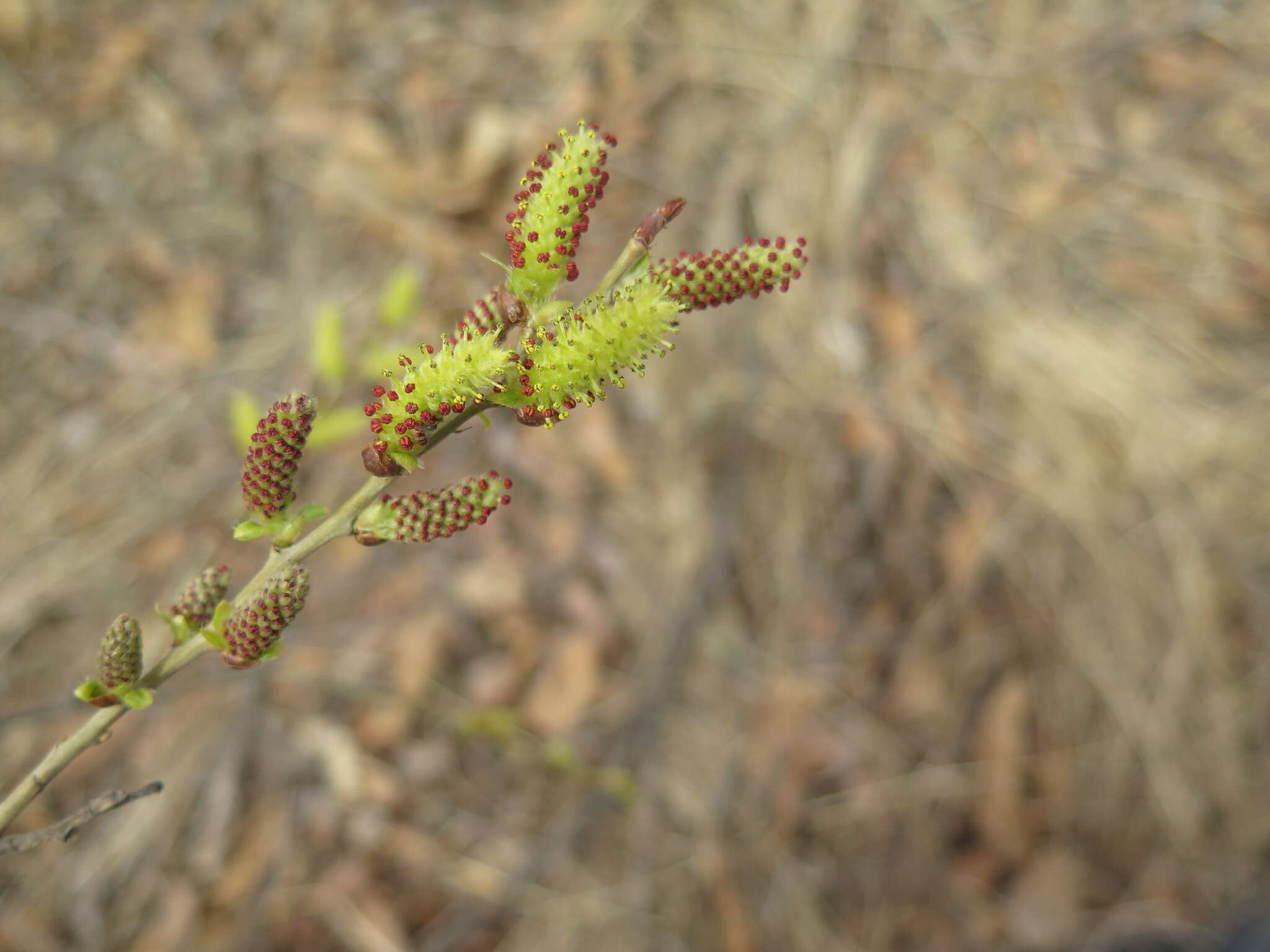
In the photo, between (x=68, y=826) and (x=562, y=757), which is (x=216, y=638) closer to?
(x=68, y=826)

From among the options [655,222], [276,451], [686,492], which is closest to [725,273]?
[655,222]

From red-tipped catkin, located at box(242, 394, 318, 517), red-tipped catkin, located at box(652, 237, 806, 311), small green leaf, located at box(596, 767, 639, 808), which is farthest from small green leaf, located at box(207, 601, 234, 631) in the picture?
small green leaf, located at box(596, 767, 639, 808)

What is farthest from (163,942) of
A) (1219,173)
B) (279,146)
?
(1219,173)

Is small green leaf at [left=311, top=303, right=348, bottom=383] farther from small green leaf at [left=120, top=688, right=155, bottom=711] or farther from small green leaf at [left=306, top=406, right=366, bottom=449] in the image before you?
small green leaf at [left=120, top=688, right=155, bottom=711]

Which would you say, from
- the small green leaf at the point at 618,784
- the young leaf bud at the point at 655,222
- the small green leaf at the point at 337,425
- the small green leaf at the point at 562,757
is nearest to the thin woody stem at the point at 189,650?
the young leaf bud at the point at 655,222

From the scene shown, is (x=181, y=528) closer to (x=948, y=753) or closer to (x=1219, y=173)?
(x=948, y=753)
